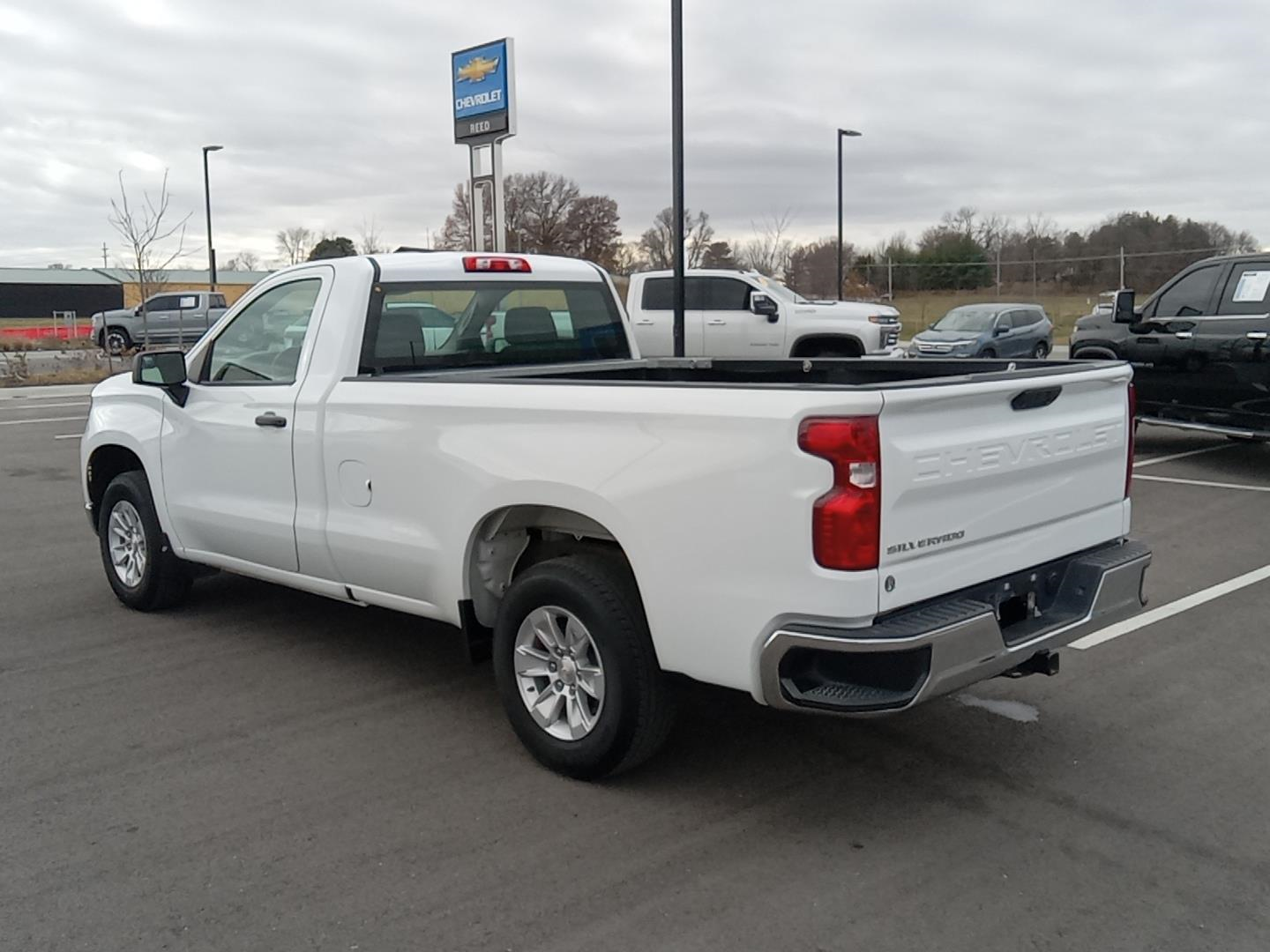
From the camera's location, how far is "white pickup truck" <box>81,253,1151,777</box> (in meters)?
3.50

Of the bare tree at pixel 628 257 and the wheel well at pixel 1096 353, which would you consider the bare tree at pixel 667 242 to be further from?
the wheel well at pixel 1096 353

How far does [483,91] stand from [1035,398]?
19.9 metres

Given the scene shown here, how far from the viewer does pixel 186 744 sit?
15.3 feet

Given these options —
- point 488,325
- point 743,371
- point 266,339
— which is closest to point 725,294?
point 743,371

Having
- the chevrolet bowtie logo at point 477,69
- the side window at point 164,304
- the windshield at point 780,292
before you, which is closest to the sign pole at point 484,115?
the chevrolet bowtie logo at point 477,69

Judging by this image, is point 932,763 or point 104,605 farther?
point 104,605

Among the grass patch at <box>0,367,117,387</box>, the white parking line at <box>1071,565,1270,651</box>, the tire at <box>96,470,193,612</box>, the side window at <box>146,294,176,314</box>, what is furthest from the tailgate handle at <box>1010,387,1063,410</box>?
the side window at <box>146,294,176,314</box>

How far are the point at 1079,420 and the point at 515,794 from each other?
245 centimetres

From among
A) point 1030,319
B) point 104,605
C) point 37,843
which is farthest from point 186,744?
point 1030,319

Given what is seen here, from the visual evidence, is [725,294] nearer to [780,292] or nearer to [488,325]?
[780,292]

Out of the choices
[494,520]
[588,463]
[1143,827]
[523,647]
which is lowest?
[1143,827]

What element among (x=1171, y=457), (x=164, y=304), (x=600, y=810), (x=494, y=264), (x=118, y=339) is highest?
(x=164, y=304)

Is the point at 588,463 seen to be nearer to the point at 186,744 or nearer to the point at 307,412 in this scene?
the point at 307,412

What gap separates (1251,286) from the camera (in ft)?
35.8
